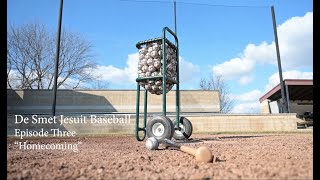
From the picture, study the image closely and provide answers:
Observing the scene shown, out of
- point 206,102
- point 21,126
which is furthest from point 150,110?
point 21,126

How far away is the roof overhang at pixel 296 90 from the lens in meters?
26.6

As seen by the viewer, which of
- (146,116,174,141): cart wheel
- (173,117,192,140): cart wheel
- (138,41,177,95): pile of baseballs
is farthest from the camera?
(173,117,192,140): cart wheel

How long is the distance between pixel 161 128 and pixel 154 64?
185 cm

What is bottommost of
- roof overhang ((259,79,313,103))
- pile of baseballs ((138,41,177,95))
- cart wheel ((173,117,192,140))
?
cart wheel ((173,117,192,140))

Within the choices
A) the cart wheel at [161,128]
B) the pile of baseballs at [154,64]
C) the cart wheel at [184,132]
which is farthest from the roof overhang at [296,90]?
the cart wheel at [161,128]

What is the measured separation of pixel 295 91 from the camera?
30297 mm

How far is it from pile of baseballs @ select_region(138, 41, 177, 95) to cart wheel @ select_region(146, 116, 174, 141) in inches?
49.9

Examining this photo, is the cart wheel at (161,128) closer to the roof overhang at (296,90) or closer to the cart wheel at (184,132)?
the cart wheel at (184,132)

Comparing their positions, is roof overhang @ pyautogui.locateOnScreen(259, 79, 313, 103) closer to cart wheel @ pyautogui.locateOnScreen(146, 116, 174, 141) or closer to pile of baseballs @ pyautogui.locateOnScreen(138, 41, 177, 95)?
pile of baseballs @ pyautogui.locateOnScreen(138, 41, 177, 95)

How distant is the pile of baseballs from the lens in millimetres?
7770

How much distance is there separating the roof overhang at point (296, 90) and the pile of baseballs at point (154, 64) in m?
21.3

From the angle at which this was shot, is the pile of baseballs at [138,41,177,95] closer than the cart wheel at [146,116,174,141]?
No

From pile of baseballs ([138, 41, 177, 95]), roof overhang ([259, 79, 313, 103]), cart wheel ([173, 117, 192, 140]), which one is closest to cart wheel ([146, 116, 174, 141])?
pile of baseballs ([138, 41, 177, 95])

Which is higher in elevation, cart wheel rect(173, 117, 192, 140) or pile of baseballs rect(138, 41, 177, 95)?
pile of baseballs rect(138, 41, 177, 95)
